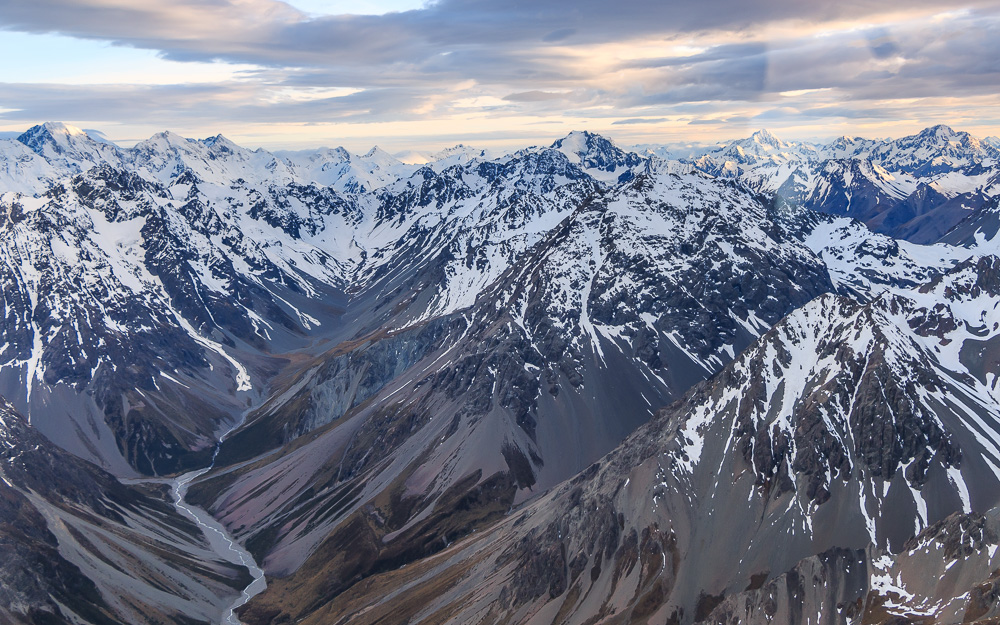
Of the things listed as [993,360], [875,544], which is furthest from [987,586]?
[993,360]

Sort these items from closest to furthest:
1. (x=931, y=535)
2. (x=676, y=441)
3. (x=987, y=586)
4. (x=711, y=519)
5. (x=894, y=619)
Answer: (x=987, y=586), (x=894, y=619), (x=931, y=535), (x=711, y=519), (x=676, y=441)

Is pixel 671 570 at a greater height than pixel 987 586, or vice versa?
pixel 987 586

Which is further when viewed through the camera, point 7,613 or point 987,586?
point 7,613

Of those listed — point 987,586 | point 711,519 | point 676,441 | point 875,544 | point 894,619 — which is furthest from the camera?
point 676,441

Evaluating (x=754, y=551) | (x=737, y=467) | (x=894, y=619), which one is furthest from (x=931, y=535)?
(x=737, y=467)

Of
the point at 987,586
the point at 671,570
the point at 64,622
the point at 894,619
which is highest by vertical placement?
the point at 987,586

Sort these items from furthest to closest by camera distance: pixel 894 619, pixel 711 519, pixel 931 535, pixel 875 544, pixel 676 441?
pixel 676 441 < pixel 711 519 < pixel 875 544 < pixel 931 535 < pixel 894 619

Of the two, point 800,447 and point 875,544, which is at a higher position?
point 800,447

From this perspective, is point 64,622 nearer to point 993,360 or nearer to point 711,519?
point 711,519

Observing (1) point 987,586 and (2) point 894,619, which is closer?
(1) point 987,586

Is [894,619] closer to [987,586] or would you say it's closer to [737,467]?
[987,586]
